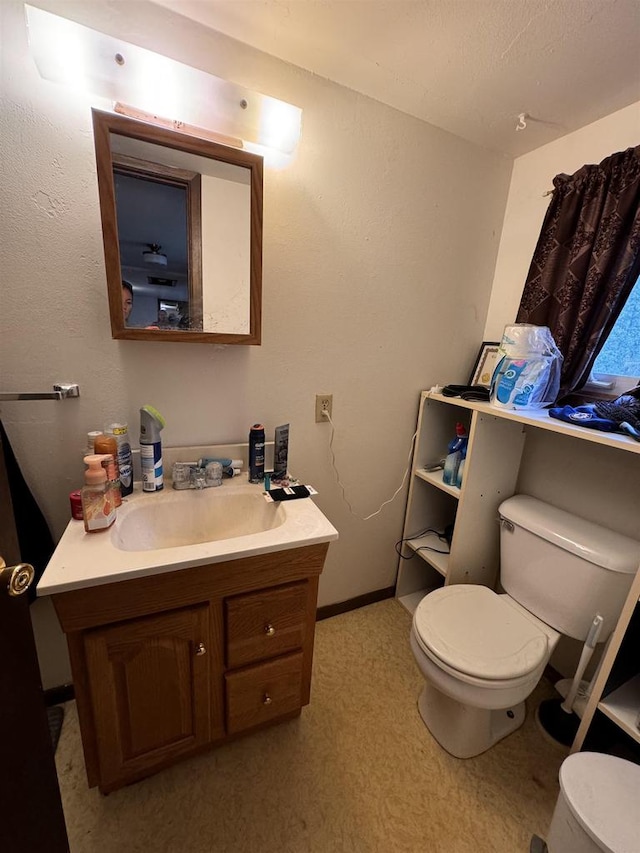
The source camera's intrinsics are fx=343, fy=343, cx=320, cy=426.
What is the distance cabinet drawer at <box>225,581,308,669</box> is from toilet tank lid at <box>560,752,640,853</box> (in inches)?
29.3

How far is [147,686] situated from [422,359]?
1504 mm

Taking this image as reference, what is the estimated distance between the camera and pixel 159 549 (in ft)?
3.09

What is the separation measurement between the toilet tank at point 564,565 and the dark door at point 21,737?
1407 millimetres

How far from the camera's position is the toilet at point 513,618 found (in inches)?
40.6

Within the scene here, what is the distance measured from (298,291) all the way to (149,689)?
129 cm

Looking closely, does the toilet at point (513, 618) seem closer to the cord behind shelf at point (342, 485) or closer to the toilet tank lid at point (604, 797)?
the toilet tank lid at point (604, 797)

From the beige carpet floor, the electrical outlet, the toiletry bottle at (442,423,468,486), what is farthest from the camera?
the toiletry bottle at (442,423,468,486)

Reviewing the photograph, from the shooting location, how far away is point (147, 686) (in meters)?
0.90

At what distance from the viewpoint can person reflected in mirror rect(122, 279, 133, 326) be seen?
0.98 m

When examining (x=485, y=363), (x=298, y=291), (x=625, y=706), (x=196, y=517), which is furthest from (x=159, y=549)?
(x=485, y=363)

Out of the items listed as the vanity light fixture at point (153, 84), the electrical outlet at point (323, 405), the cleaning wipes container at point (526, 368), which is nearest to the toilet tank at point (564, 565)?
the cleaning wipes container at point (526, 368)

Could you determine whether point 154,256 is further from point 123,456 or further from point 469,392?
point 469,392

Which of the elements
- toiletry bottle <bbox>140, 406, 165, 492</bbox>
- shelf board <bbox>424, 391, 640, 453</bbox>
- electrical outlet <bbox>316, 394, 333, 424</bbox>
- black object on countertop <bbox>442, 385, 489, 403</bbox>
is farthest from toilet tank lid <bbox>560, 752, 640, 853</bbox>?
toiletry bottle <bbox>140, 406, 165, 492</bbox>

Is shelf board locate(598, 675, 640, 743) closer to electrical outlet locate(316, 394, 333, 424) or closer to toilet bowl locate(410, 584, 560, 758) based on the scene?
toilet bowl locate(410, 584, 560, 758)
